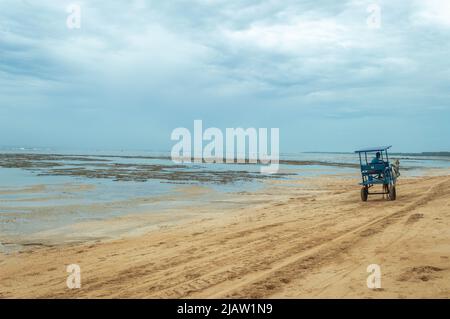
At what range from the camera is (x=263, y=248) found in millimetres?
9047

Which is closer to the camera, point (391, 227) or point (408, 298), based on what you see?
point (408, 298)

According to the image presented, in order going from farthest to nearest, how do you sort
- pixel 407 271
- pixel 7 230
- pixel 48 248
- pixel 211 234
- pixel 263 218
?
1. pixel 263 218
2. pixel 7 230
3. pixel 211 234
4. pixel 48 248
5. pixel 407 271

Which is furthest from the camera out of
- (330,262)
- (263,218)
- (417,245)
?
(263,218)

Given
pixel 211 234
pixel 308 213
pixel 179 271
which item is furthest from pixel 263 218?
pixel 179 271

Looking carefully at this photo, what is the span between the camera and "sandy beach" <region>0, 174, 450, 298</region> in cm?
625

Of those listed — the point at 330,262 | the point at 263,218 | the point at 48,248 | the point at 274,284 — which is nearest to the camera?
the point at 274,284

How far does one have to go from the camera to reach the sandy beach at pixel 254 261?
625 centimetres

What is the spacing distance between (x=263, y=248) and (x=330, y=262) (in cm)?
182

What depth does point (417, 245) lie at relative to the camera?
8805 mm

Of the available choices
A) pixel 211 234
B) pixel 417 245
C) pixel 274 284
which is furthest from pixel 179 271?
pixel 417 245

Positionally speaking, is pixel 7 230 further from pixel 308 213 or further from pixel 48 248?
pixel 308 213

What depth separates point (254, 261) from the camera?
311 inches

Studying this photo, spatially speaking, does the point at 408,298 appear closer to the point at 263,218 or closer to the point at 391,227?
the point at 391,227
